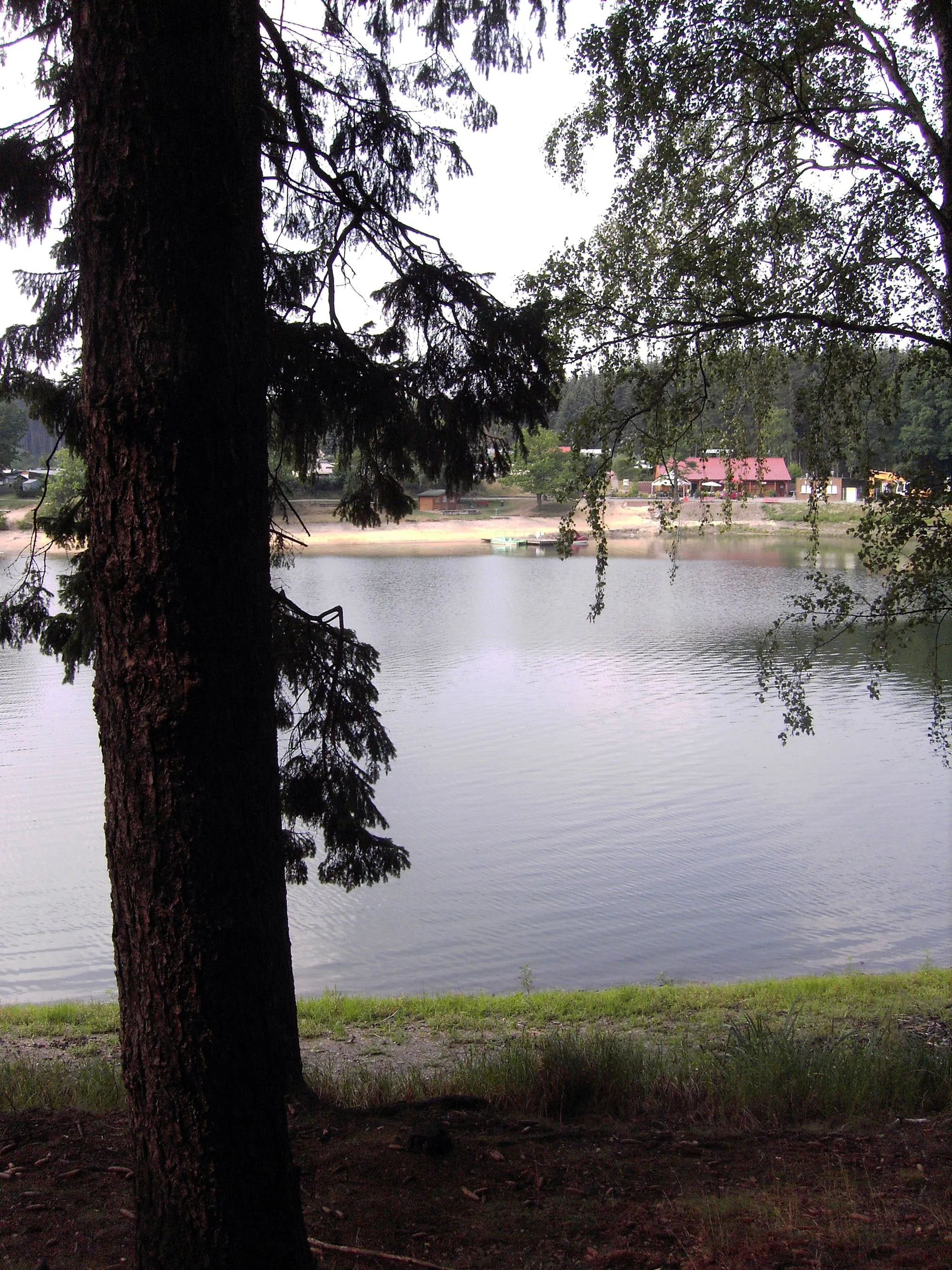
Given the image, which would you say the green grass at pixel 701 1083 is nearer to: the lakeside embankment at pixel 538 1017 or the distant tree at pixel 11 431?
the lakeside embankment at pixel 538 1017

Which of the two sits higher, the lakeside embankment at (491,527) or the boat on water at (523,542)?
the lakeside embankment at (491,527)

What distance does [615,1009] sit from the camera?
23.3ft

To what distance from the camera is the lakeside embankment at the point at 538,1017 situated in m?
6.24

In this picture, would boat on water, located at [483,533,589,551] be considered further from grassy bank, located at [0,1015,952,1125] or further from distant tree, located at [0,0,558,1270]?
distant tree, located at [0,0,558,1270]

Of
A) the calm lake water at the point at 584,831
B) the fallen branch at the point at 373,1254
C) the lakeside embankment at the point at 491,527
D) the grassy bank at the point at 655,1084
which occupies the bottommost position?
the calm lake water at the point at 584,831

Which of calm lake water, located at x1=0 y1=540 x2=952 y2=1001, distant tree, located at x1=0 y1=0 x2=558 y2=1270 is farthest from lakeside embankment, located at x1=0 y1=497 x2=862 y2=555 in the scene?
distant tree, located at x1=0 y1=0 x2=558 y2=1270

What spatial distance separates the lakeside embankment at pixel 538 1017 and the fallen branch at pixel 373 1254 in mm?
3251

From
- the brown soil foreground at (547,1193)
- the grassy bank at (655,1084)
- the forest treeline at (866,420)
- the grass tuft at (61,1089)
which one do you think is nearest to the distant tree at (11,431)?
the forest treeline at (866,420)

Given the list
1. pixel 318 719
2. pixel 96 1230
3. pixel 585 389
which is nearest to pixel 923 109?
pixel 585 389

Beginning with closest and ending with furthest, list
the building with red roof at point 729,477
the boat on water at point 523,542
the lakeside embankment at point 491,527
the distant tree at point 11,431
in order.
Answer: the building with red roof at point 729,477
the distant tree at point 11,431
the lakeside embankment at point 491,527
the boat on water at point 523,542

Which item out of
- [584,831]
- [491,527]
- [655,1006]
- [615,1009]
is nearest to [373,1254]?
[615,1009]

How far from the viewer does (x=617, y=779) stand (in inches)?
527

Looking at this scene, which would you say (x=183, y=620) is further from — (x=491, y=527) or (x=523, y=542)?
(x=491, y=527)

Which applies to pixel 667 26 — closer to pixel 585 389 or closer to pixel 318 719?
pixel 585 389
